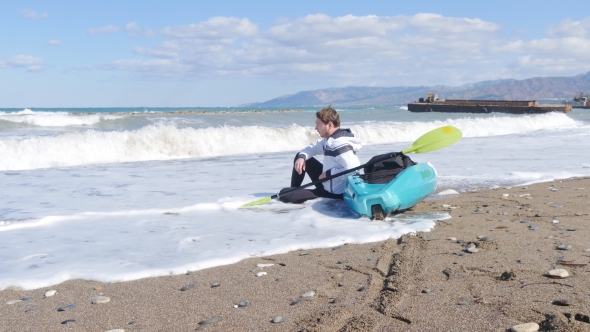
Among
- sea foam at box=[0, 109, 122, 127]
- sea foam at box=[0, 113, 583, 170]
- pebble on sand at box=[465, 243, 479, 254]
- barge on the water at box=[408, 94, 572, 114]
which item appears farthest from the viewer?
barge on the water at box=[408, 94, 572, 114]

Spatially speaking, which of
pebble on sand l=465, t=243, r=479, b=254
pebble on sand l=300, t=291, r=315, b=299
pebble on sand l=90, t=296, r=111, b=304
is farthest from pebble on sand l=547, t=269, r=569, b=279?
pebble on sand l=90, t=296, r=111, b=304

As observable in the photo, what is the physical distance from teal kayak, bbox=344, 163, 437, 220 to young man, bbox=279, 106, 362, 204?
387 mm

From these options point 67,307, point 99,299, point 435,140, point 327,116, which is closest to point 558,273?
point 99,299

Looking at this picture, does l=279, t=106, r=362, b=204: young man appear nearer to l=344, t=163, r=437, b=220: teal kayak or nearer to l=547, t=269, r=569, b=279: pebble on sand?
l=344, t=163, r=437, b=220: teal kayak

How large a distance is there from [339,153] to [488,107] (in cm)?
4434

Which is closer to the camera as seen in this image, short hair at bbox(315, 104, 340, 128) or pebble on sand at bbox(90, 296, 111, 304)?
pebble on sand at bbox(90, 296, 111, 304)

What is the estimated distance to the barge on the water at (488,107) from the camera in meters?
44.0

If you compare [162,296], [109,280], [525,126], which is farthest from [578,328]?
[525,126]

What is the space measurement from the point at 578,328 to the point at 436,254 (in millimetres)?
1425

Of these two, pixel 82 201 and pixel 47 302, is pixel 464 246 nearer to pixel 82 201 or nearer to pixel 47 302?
pixel 47 302

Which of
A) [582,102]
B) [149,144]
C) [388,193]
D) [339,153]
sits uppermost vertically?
[339,153]

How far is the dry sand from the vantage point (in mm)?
2613

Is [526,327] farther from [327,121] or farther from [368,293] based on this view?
[327,121]

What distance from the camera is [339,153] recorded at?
559 centimetres
